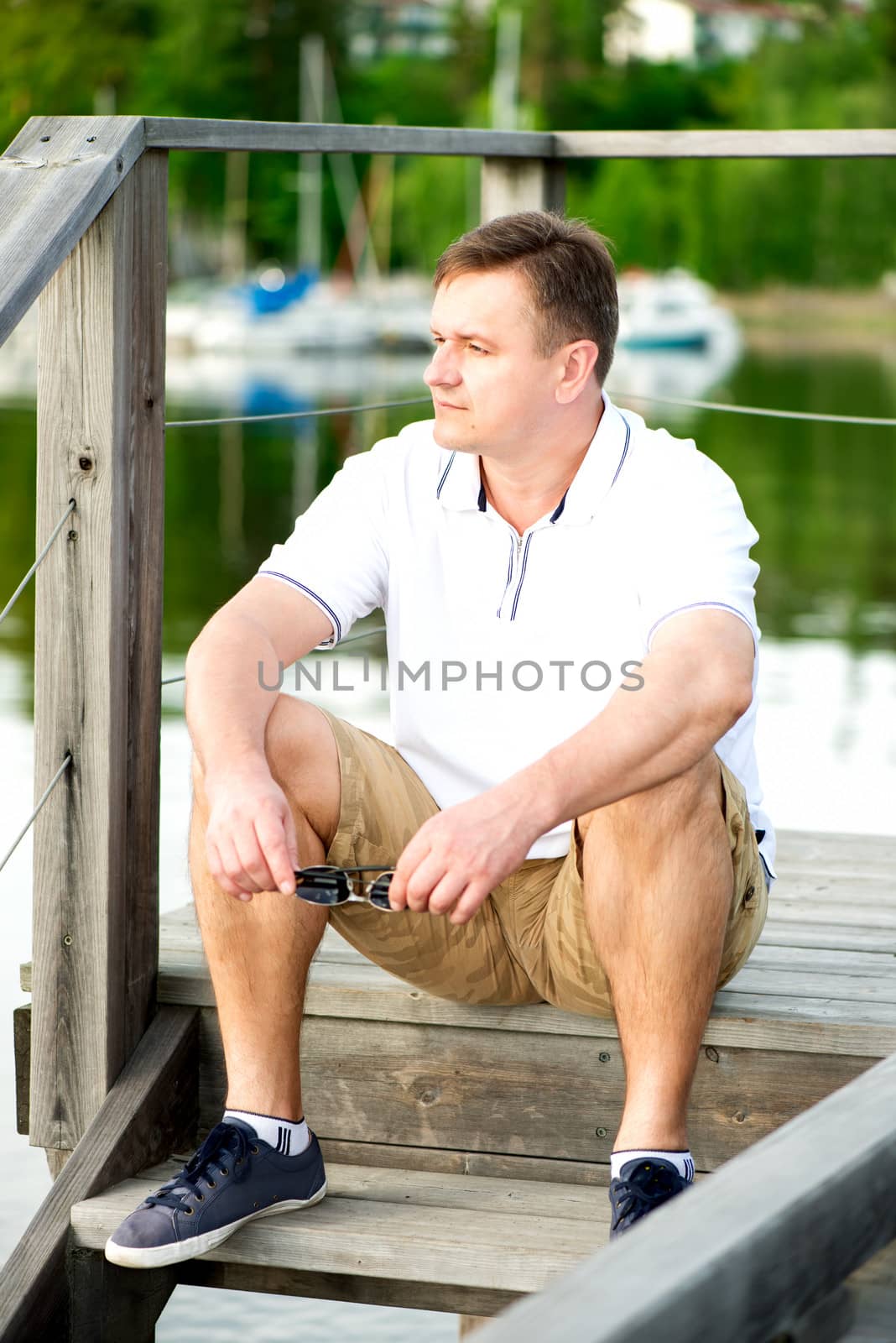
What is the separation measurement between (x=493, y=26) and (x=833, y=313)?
69.2ft

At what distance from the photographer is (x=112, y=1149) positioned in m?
2.04

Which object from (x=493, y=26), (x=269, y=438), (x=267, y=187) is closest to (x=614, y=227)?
(x=267, y=187)

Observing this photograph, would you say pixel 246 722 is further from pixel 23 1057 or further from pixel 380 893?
pixel 23 1057

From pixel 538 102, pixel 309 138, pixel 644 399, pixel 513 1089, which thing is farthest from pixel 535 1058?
pixel 538 102

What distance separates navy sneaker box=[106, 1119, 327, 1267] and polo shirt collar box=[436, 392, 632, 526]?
2.37 ft

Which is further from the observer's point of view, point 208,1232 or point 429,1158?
point 429,1158

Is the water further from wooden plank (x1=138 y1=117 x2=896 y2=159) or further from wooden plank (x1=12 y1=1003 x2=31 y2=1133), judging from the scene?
wooden plank (x1=138 y1=117 x2=896 y2=159)

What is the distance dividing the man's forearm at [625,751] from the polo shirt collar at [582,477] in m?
0.29

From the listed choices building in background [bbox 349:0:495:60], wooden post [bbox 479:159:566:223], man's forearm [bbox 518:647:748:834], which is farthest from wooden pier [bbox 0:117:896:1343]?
building in background [bbox 349:0:495:60]

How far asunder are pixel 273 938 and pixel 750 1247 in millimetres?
985

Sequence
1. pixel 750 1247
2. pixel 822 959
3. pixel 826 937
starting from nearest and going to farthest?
pixel 750 1247
pixel 822 959
pixel 826 937

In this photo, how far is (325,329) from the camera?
3097cm

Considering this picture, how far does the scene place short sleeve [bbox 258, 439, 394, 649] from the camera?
212 centimetres

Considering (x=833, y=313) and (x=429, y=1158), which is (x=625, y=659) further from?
(x=833, y=313)
